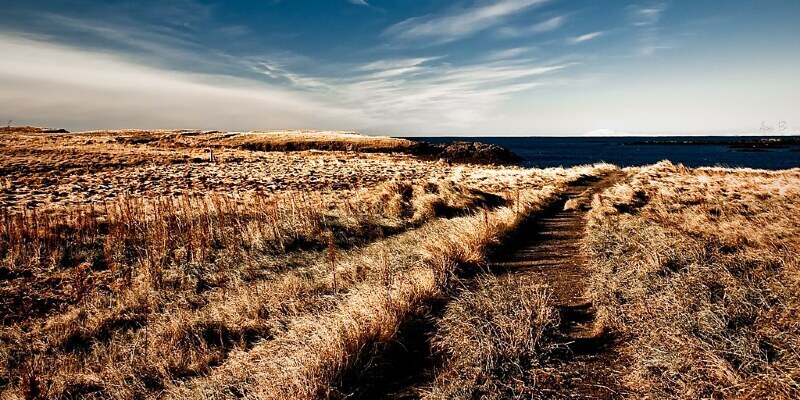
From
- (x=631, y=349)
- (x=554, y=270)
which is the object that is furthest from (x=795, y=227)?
(x=631, y=349)

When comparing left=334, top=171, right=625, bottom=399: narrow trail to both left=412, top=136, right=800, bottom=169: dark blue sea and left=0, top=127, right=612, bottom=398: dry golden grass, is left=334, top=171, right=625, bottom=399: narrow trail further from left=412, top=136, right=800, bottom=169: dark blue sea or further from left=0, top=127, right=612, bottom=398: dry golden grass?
left=412, top=136, right=800, bottom=169: dark blue sea

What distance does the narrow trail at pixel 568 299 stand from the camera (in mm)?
3973

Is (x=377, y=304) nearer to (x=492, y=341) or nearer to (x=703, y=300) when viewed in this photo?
(x=492, y=341)

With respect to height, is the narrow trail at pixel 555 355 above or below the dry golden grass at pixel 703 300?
below

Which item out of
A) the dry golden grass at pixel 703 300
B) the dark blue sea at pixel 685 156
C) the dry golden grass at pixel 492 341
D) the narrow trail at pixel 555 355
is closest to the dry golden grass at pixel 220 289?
the narrow trail at pixel 555 355

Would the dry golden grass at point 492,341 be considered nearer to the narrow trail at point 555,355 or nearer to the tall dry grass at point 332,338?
the narrow trail at point 555,355

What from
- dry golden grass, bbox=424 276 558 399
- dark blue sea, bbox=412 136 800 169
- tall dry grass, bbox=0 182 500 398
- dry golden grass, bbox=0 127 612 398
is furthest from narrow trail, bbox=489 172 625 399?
dark blue sea, bbox=412 136 800 169

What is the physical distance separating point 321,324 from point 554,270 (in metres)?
4.43

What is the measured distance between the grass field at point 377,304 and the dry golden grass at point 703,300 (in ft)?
0.09

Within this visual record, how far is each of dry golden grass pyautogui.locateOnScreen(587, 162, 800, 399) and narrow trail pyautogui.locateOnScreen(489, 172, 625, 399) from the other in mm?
236

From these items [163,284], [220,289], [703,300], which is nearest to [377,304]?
[220,289]

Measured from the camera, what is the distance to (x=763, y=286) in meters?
5.54

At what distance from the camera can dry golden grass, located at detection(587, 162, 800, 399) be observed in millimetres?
3631

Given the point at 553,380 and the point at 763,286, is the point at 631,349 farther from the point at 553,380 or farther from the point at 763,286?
the point at 763,286
